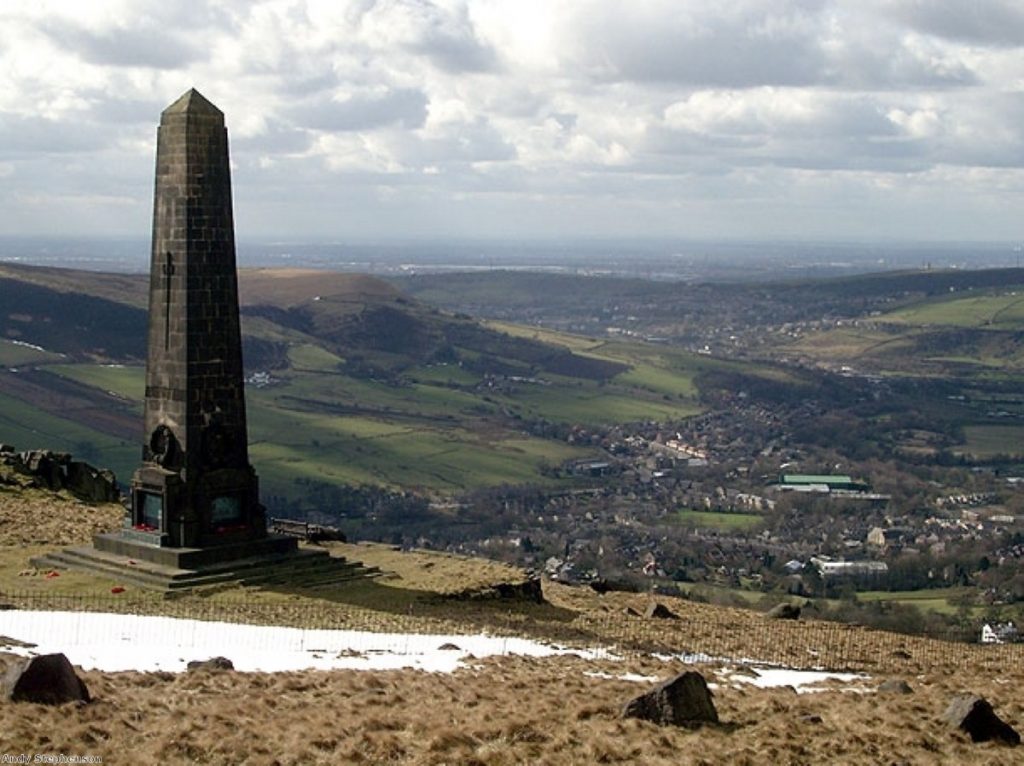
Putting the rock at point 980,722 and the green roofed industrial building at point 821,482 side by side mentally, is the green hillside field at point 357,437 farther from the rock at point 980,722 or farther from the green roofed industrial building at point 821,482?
the rock at point 980,722

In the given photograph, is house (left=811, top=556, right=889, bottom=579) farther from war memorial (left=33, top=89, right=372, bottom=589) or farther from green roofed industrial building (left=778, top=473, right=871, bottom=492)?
war memorial (left=33, top=89, right=372, bottom=589)

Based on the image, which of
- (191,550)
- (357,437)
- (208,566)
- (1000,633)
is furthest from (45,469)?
(357,437)

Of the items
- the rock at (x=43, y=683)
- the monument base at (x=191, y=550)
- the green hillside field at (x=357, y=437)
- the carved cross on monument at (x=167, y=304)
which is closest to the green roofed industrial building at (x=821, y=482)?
the green hillside field at (x=357, y=437)

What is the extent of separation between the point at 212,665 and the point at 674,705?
828 centimetres

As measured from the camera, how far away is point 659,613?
37562 millimetres

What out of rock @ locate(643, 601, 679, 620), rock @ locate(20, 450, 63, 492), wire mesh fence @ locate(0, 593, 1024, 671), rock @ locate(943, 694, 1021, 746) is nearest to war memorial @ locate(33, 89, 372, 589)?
wire mesh fence @ locate(0, 593, 1024, 671)

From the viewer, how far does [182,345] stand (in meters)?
38.9

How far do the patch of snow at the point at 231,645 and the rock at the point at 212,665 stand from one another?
12.7 inches

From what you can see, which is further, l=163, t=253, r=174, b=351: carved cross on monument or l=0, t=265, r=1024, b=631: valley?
l=0, t=265, r=1024, b=631: valley

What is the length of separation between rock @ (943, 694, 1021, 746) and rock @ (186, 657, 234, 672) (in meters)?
11.7

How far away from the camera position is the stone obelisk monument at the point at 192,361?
3891 cm

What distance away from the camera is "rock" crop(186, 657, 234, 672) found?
86.2 ft

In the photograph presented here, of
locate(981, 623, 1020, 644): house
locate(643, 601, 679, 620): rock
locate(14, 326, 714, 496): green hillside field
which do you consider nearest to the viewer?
locate(643, 601, 679, 620): rock

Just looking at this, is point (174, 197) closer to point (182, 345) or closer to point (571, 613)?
point (182, 345)
